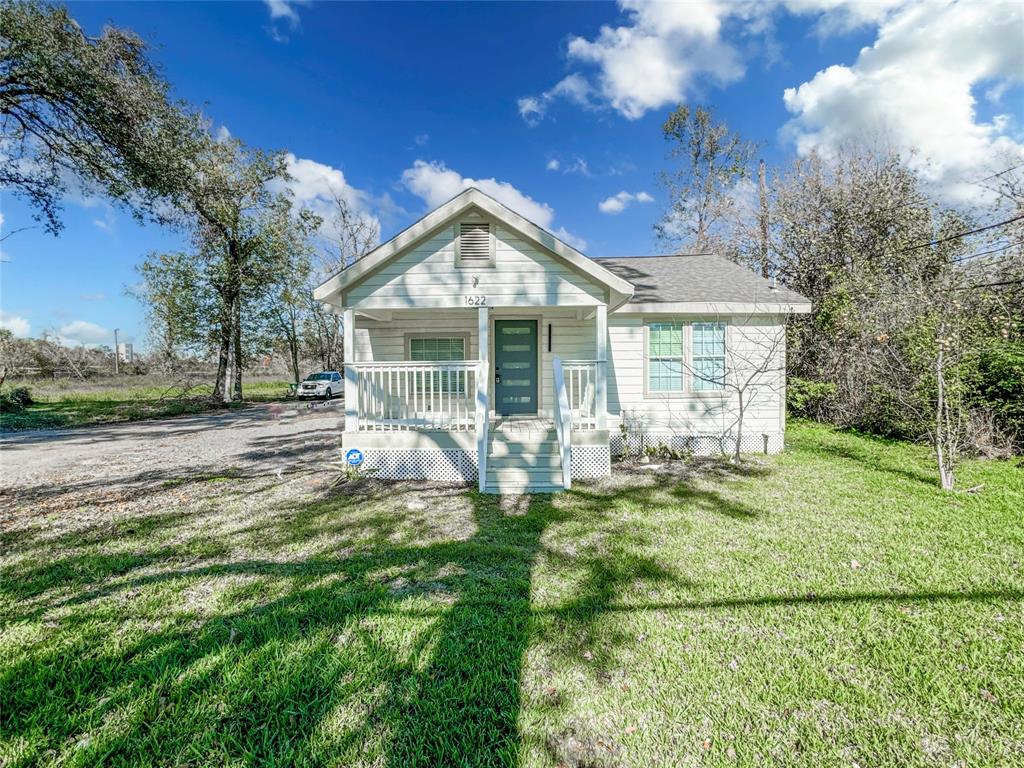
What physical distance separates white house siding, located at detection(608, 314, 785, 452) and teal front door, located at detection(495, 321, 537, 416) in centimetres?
162

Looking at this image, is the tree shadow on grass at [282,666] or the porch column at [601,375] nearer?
the tree shadow on grass at [282,666]

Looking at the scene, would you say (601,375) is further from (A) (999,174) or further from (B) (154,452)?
(B) (154,452)

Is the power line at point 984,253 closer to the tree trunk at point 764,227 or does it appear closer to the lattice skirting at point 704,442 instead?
the tree trunk at point 764,227

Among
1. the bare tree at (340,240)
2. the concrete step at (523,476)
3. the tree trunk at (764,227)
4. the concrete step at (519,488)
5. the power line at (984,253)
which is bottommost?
the concrete step at (519,488)

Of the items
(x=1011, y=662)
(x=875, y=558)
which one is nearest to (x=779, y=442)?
(x=875, y=558)

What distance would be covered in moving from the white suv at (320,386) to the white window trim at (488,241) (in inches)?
694

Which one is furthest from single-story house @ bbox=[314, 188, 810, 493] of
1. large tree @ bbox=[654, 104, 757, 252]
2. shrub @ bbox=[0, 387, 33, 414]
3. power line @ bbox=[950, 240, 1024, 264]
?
shrub @ bbox=[0, 387, 33, 414]

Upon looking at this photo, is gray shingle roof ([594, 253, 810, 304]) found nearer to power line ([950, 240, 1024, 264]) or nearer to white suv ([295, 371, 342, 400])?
power line ([950, 240, 1024, 264])

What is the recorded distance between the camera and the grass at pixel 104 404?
13.3 m

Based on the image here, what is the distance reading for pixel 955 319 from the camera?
6738 mm

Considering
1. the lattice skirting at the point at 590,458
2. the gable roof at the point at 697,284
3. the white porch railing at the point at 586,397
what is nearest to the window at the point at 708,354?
the gable roof at the point at 697,284

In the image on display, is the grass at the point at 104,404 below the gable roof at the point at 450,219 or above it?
below

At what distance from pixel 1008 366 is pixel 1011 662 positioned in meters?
8.22

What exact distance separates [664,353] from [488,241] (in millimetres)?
4292
